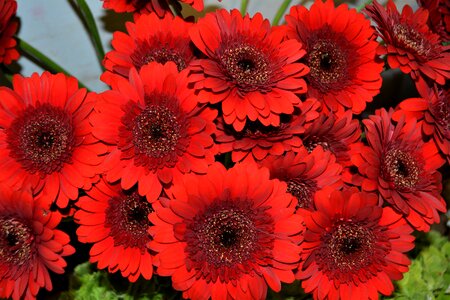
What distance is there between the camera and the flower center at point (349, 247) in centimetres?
57

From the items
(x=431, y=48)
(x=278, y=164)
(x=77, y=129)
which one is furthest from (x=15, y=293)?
(x=431, y=48)

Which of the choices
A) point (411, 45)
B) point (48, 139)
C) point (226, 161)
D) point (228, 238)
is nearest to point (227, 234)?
point (228, 238)

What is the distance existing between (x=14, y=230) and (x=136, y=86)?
19cm

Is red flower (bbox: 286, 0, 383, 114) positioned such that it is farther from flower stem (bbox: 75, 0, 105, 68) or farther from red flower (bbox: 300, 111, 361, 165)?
flower stem (bbox: 75, 0, 105, 68)

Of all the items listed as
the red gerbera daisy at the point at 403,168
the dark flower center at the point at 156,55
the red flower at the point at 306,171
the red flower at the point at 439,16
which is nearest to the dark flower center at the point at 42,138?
the dark flower center at the point at 156,55

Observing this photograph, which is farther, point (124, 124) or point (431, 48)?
point (431, 48)

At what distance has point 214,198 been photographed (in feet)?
1.73

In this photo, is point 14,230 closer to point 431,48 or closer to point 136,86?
point 136,86

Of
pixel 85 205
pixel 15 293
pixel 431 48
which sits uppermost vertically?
pixel 431 48

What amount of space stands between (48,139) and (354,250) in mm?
349

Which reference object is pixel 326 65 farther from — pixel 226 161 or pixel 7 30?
pixel 7 30

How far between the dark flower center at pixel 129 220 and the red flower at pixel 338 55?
24 cm

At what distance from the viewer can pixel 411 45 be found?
0.65 meters

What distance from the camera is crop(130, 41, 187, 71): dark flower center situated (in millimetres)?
598
